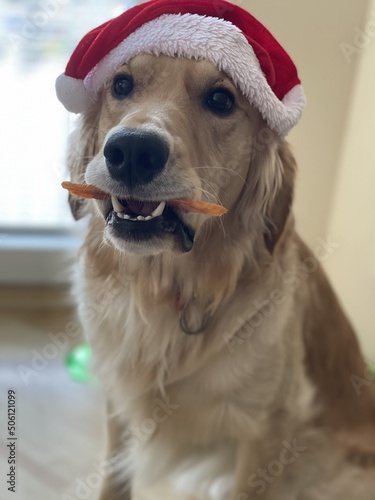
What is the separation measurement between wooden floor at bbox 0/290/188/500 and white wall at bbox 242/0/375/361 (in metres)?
0.96

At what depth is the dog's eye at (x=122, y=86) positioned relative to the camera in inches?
42.2

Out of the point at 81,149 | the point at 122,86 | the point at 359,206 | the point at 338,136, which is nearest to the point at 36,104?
the point at 81,149

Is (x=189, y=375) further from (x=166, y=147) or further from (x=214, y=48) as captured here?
(x=214, y=48)

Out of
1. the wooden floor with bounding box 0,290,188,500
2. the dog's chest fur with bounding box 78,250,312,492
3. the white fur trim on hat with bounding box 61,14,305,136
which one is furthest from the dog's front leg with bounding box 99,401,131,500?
the white fur trim on hat with bounding box 61,14,305,136

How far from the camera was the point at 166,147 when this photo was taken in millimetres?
898

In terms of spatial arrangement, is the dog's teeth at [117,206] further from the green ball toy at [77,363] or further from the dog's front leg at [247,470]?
the green ball toy at [77,363]

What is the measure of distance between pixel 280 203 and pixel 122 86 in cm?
40

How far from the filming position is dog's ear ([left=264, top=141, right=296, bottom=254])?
3.84ft

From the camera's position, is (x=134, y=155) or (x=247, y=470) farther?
(x=247, y=470)

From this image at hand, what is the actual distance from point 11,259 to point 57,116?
0.55 meters

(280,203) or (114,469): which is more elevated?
(280,203)

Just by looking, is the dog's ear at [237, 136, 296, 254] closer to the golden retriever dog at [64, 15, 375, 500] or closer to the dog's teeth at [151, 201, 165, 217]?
the golden retriever dog at [64, 15, 375, 500]

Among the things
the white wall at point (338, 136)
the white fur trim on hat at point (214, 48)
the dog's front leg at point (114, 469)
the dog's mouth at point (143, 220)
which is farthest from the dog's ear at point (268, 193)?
the white wall at point (338, 136)

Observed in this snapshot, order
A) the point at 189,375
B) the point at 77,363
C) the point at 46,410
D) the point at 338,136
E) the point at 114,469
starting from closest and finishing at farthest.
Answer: the point at 189,375 < the point at 114,469 < the point at 46,410 < the point at 77,363 < the point at 338,136
